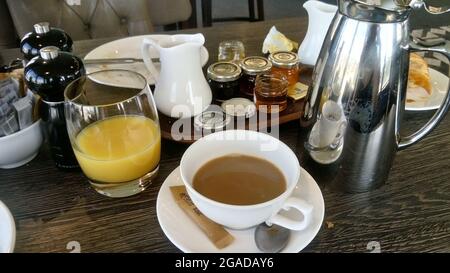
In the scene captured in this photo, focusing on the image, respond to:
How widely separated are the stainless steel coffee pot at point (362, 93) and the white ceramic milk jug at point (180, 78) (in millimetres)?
198

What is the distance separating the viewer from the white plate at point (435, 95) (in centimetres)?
74

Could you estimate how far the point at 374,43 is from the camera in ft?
1.67

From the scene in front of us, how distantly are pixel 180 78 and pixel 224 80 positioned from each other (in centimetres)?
10

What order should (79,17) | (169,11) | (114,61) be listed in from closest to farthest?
(114,61) → (79,17) → (169,11)

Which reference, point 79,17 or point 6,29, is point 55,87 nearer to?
point 79,17

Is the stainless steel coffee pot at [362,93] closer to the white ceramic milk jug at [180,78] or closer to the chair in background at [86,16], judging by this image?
the white ceramic milk jug at [180,78]

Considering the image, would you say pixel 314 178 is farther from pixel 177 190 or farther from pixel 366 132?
pixel 177 190

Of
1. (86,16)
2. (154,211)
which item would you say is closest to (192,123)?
(154,211)

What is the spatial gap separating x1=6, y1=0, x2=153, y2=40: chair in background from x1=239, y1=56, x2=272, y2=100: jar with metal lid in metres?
0.83

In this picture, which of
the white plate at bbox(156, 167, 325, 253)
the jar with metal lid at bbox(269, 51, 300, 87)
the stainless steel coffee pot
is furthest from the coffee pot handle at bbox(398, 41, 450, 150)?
the jar with metal lid at bbox(269, 51, 300, 87)

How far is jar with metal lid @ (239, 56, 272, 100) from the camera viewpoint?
0.76m

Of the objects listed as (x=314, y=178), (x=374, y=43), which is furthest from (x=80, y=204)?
(x=374, y=43)

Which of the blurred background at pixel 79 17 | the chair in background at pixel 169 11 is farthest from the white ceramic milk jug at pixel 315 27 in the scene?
the chair in background at pixel 169 11

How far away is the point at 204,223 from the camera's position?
51 cm
